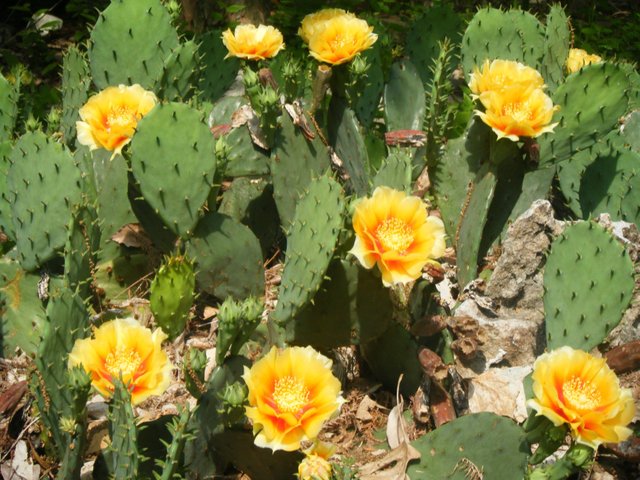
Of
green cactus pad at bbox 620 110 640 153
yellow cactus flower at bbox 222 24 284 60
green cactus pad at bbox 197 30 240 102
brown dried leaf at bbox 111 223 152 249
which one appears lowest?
brown dried leaf at bbox 111 223 152 249

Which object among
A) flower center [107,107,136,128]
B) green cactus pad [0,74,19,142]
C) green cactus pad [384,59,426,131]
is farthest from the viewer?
green cactus pad [384,59,426,131]

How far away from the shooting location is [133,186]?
2.62 meters

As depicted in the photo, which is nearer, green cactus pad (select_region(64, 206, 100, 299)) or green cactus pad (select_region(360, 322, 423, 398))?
green cactus pad (select_region(64, 206, 100, 299))

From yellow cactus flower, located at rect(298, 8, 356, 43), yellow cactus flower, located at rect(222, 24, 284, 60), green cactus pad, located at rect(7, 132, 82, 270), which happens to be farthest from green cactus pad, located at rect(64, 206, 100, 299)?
yellow cactus flower, located at rect(298, 8, 356, 43)

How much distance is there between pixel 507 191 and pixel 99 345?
4.77 ft

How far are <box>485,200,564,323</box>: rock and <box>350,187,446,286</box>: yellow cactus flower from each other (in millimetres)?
677

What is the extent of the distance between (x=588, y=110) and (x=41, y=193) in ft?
5.23

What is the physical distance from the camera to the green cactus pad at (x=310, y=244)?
212 cm

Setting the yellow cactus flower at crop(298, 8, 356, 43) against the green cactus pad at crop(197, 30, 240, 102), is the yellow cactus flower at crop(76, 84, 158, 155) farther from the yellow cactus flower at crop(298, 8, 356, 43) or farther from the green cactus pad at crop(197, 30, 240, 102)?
the green cactus pad at crop(197, 30, 240, 102)

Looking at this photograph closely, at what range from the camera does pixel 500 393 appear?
2.44 metres

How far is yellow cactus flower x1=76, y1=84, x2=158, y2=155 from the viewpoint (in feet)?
7.94

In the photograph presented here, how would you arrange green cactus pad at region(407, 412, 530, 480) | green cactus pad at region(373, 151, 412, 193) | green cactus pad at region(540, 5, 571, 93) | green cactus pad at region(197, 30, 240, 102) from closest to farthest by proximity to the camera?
green cactus pad at region(407, 412, 530, 480) → green cactus pad at region(373, 151, 412, 193) → green cactus pad at region(540, 5, 571, 93) → green cactus pad at region(197, 30, 240, 102)

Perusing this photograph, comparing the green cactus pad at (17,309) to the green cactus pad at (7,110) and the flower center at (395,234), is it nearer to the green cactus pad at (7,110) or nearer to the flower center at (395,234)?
the green cactus pad at (7,110)

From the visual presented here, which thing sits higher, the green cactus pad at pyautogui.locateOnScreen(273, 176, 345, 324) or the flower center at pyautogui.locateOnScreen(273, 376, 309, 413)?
the green cactus pad at pyautogui.locateOnScreen(273, 176, 345, 324)
